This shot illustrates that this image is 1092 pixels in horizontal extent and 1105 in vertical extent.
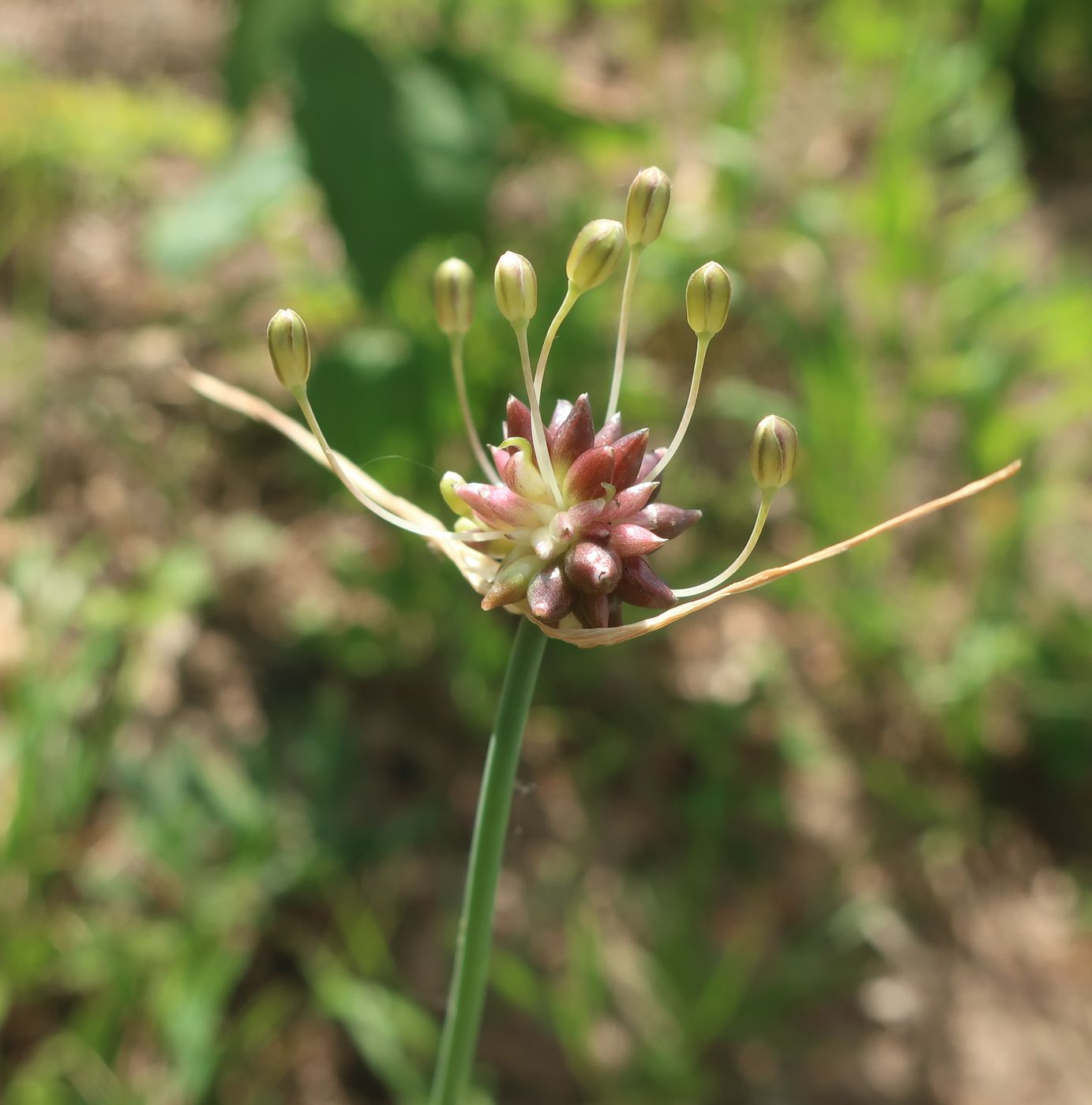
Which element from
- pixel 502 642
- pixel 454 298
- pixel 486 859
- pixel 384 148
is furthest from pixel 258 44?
pixel 486 859

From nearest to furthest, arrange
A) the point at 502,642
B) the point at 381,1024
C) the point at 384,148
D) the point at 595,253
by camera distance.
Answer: the point at 595,253 → the point at 381,1024 → the point at 384,148 → the point at 502,642

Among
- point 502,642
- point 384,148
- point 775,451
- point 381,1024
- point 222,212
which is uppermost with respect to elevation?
point 775,451

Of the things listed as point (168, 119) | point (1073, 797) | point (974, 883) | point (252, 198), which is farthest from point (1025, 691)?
point (168, 119)

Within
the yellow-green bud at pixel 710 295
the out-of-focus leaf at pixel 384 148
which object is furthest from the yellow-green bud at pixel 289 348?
the out-of-focus leaf at pixel 384 148

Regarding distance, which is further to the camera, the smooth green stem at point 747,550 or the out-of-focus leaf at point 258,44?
the out-of-focus leaf at point 258,44

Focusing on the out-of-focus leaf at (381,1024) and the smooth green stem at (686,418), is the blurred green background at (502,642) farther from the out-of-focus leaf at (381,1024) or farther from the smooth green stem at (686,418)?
the smooth green stem at (686,418)

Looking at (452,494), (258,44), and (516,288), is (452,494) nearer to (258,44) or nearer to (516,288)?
(516,288)

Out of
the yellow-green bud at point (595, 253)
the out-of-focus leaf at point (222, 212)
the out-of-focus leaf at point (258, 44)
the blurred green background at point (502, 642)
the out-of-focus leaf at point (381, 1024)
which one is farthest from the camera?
the out-of-focus leaf at point (222, 212)

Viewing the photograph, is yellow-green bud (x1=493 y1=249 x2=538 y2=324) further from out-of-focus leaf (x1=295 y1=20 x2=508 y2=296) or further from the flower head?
out-of-focus leaf (x1=295 y1=20 x2=508 y2=296)
